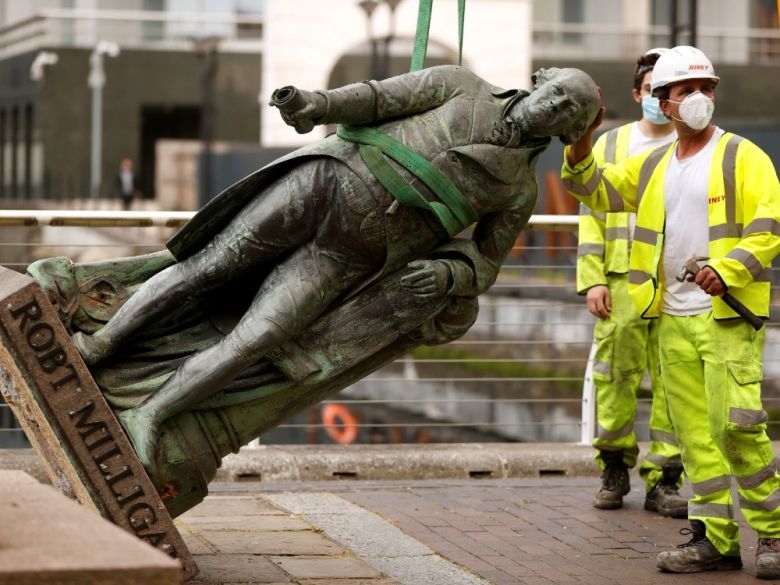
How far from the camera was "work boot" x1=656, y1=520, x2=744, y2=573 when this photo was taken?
7.03m

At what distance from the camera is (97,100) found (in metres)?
40.8

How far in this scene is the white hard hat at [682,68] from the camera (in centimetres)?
706

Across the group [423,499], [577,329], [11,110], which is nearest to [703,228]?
[423,499]

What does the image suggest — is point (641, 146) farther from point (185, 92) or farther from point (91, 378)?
point (185, 92)

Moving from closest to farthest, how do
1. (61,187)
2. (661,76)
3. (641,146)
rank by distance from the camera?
(661,76) < (641,146) < (61,187)

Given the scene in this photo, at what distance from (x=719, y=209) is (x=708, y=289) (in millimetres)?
411

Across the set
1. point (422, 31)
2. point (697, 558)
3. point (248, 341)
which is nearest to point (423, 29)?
point (422, 31)

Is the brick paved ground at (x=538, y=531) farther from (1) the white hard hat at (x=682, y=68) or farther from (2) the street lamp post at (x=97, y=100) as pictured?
(2) the street lamp post at (x=97, y=100)

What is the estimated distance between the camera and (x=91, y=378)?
628 centimetres

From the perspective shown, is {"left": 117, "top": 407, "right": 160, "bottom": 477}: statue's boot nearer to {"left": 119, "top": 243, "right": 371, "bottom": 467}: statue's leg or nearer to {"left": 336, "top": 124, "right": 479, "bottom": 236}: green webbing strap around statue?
{"left": 119, "top": 243, "right": 371, "bottom": 467}: statue's leg

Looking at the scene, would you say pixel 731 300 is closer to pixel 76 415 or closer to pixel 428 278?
pixel 428 278

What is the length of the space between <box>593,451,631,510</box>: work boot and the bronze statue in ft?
6.77

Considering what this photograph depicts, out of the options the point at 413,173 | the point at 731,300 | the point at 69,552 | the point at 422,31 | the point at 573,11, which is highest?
the point at 573,11

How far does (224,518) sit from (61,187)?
32527 millimetres
